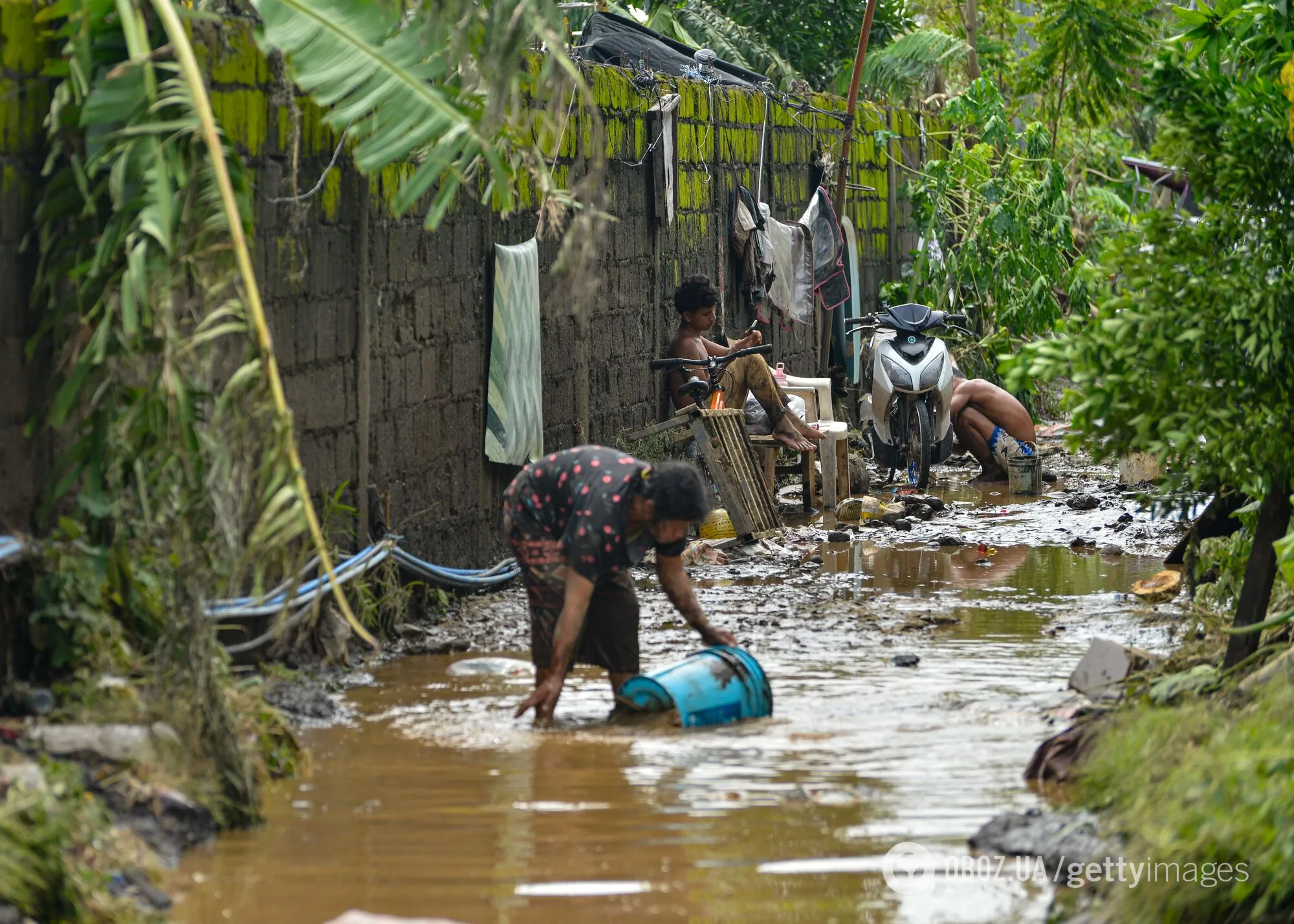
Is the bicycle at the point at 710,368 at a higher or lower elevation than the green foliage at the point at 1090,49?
lower

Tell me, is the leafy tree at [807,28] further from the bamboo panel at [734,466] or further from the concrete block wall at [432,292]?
the bamboo panel at [734,466]

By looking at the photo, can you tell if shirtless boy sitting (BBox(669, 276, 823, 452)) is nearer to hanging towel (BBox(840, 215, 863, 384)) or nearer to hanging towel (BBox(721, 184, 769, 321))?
hanging towel (BBox(721, 184, 769, 321))

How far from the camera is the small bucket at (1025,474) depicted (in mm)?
13398

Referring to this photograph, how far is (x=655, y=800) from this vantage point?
18.1 ft

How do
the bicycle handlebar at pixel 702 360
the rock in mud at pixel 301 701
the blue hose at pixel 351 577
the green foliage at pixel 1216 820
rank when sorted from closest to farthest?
1. the green foliage at pixel 1216 820
2. the blue hose at pixel 351 577
3. the rock in mud at pixel 301 701
4. the bicycle handlebar at pixel 702 360

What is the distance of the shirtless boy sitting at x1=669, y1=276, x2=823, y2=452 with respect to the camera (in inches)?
458

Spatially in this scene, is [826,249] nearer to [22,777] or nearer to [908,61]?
[908,61]

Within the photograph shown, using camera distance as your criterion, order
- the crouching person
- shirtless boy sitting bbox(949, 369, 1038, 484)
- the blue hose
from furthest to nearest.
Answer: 1. shirtless boy sitting bbox(949, 369, 1038, 484)
2. the crouching person
3. the blue hose

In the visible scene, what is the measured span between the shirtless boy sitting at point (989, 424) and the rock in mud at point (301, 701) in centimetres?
811

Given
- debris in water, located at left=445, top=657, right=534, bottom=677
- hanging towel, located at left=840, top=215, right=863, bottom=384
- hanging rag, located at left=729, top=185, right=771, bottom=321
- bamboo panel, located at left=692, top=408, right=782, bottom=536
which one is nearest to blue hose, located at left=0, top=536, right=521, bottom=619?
debris in water, located at left=445, top=657, right=534, bottom=677

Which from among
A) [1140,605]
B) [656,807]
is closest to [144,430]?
[656,807]

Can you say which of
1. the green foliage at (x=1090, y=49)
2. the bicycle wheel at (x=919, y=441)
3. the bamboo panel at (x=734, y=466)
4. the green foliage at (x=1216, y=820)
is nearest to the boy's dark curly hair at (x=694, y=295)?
the bamboo panel at (x=734, y=466)

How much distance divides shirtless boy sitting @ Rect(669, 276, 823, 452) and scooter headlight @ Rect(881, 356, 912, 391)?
49.8 inches

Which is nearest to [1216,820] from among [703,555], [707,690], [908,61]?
[707,690]
